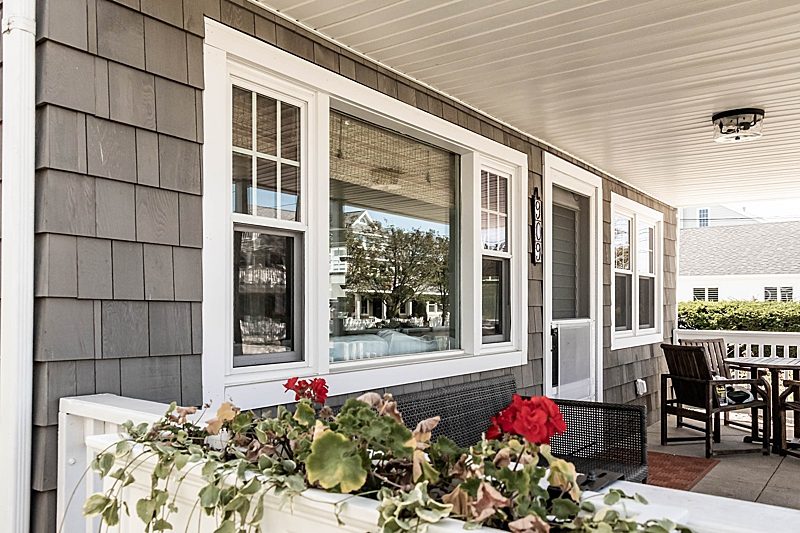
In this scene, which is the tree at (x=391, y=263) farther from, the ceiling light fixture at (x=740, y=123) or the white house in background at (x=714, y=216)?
the white house in background at (x=714, y=216)

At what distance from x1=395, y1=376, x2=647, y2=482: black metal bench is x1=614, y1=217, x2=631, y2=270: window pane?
12.1 feet

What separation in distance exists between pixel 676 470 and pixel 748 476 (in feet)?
1.62

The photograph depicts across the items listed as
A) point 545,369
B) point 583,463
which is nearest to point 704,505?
point 583,463

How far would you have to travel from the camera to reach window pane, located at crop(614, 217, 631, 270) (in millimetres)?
6816

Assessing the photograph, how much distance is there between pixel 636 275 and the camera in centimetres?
729

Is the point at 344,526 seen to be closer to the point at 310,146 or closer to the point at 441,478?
the point at 441,478

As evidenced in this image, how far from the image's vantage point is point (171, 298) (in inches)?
93.7

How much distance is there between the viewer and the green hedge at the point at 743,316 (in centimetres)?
1226

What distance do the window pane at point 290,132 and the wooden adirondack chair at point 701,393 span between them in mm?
4115

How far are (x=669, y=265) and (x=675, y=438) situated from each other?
291 centimetres

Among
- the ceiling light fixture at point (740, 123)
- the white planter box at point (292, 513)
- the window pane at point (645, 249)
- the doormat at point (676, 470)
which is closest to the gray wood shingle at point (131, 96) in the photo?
the white planter box at point (292, 513)

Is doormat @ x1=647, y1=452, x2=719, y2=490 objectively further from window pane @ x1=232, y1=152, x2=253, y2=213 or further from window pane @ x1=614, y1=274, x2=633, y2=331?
window pane @ x1=232, y1=152, x2=253, y2=213

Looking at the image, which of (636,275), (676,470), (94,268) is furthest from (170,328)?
(636,275)

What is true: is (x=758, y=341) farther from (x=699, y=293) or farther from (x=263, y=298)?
(x=699, y=293)
